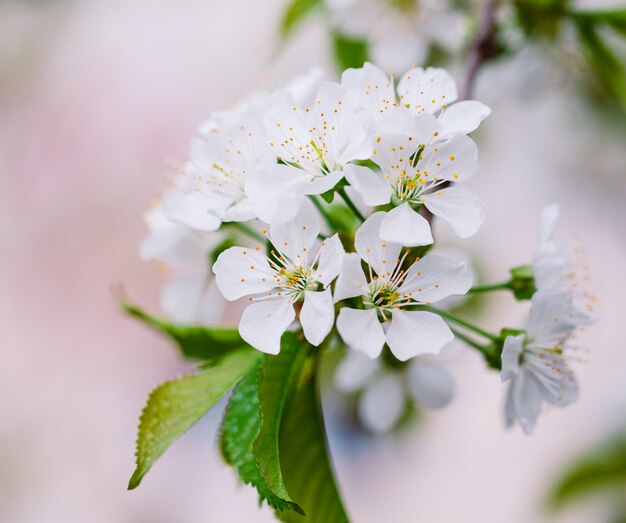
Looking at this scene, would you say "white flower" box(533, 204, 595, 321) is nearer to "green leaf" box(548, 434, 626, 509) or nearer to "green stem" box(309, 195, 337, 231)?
"green stem" box(309, 195, 337, 231)

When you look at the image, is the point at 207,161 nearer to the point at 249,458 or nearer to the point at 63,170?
the point at 249,458

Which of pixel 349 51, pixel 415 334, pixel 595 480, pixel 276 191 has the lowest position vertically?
pixel 595 480

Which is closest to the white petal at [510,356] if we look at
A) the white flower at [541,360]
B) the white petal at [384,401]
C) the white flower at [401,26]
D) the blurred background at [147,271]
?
the white flower at [541,360]

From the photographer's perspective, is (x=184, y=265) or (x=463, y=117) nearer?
(x=463, y=117)

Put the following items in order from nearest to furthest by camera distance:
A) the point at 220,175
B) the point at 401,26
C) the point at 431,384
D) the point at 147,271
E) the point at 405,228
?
the point at 405,228 → the point at 220,175 → the point at 431,384 → the point at 401,26 → the point at 147,271

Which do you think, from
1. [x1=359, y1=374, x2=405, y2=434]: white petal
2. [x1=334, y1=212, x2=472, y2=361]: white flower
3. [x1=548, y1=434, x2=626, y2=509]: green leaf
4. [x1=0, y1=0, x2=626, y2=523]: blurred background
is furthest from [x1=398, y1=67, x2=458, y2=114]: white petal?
[x1=0, y1=0, x2=626, y2=523]: blurred background

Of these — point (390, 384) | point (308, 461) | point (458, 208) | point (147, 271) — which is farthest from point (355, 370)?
point (147, 271)

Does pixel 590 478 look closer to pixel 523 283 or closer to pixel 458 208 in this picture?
pixel 523 283
